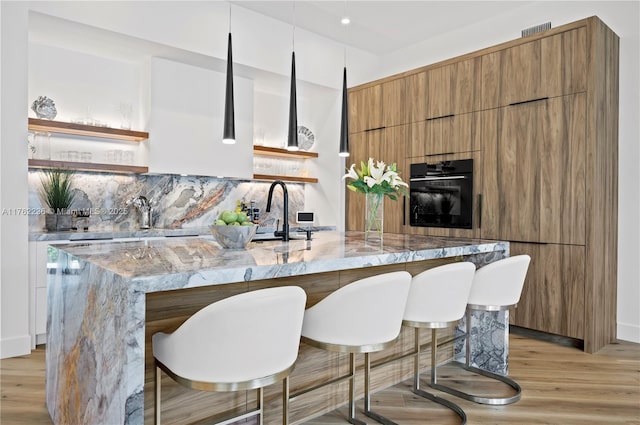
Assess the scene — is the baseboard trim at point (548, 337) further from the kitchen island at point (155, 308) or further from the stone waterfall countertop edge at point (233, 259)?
the stone waterfall countertop edge at point (233, 259)

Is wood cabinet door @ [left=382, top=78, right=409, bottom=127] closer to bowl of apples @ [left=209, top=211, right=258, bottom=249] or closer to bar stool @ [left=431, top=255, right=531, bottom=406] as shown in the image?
bar stool @ [left=431, top=255, right=531, bottom=406]

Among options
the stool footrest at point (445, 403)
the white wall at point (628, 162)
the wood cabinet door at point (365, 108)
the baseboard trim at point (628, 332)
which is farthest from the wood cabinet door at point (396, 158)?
the stool footrest at point (445, 403)

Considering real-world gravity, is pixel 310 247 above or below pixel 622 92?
below

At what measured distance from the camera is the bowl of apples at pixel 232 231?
214 cm

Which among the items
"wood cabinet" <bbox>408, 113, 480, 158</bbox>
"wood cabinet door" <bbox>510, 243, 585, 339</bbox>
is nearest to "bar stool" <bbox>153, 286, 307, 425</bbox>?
"wood cabinet door" <bbox>510, 243, 585, 339</bbox>

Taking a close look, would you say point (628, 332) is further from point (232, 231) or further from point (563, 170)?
point (232, 231)

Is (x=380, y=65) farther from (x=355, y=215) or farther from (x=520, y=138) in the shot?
(x=520, y=138)

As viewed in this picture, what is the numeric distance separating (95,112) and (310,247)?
3051 mm

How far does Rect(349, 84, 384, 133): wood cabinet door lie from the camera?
5.16 metres

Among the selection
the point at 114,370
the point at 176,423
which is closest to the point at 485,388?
the point at 176,423

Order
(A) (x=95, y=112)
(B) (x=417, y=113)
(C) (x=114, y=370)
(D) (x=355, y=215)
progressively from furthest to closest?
(D) (x=355, y=215), (B) (x=417, y=113), (A) (x=95, y=112), (C) (x=114, y=370)

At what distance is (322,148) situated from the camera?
5738 millimetres

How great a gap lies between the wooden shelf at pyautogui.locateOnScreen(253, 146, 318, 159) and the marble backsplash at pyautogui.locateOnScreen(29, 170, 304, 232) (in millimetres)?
369

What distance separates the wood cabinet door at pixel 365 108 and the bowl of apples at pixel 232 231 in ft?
10.8
